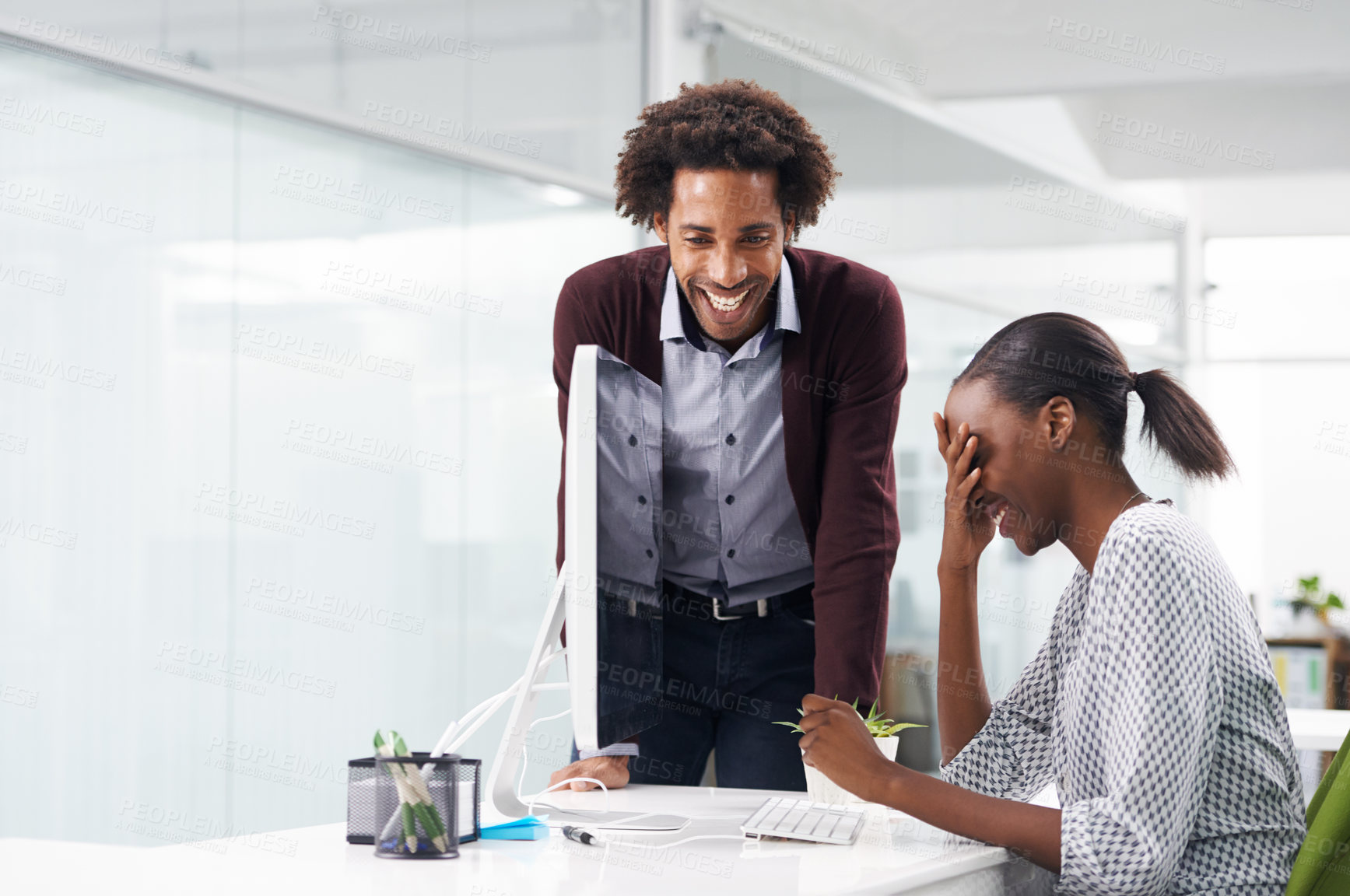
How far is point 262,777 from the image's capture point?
10.2 feet

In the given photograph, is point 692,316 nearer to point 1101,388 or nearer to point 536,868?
point 1101,388

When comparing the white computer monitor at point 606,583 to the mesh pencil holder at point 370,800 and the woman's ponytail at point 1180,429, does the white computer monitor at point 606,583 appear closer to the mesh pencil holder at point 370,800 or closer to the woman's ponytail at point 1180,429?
the mesh pencil holder at point 370,800

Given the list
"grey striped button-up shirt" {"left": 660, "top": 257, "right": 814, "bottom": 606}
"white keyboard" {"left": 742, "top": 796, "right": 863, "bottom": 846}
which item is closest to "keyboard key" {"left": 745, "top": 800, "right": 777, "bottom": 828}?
"white keyboard" {"left": 742, "top": 796, "right": 863, "bottom": 846}

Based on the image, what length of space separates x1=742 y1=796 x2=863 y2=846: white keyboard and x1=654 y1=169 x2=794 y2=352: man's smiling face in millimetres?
670

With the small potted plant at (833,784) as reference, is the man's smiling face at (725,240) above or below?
above

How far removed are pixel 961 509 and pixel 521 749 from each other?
2.06 ft

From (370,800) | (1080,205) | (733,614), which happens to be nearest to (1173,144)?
(1080,205)

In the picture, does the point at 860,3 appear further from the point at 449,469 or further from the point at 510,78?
the point at 449,469

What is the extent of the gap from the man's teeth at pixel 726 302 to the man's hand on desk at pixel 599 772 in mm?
633

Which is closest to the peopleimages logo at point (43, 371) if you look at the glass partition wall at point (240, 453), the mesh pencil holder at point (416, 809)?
the glass partition wall at point (240, 453)

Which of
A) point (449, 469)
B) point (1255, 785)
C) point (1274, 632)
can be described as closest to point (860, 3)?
point (449, 469)

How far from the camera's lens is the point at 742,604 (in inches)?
72.8

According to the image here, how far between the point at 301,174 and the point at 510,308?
0.88 meters

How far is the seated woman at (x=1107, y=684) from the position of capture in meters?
1.18
